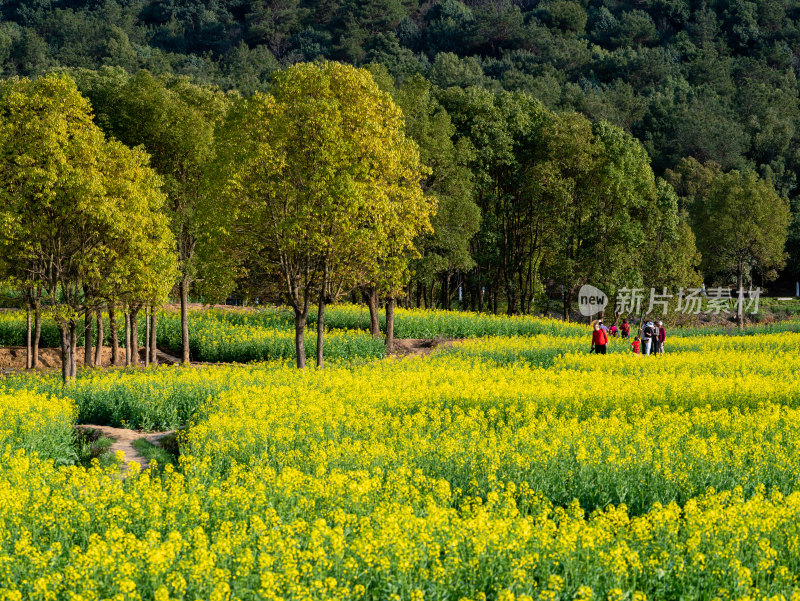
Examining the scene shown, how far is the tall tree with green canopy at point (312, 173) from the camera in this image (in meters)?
23.9

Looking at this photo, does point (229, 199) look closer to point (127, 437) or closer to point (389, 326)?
point (127, 437)

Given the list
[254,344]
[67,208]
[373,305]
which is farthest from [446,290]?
[67,208]

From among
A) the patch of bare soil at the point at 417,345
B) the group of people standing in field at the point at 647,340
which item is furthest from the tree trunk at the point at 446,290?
the group of people standing in field at the point at 647,340

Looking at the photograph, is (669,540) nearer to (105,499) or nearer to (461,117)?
(105,499)

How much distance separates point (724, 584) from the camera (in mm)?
7629

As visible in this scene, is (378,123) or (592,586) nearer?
(592,586)

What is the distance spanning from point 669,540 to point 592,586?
4.36 feet

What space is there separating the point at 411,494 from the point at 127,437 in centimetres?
918

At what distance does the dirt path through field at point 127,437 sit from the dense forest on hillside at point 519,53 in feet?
89.5

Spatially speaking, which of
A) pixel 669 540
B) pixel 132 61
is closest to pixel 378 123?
pixel 669 540

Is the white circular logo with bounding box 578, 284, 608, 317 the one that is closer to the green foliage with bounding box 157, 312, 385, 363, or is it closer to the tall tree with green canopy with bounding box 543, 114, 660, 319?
the tall tree with green canopy with bounding box 543, 114, 660, 319

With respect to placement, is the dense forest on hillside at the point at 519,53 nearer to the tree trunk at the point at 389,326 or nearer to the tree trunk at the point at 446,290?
the tree trunk at the point at 446,290

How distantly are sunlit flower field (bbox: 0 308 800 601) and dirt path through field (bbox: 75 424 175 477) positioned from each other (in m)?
0.86

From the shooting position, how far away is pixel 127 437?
17359 mm
